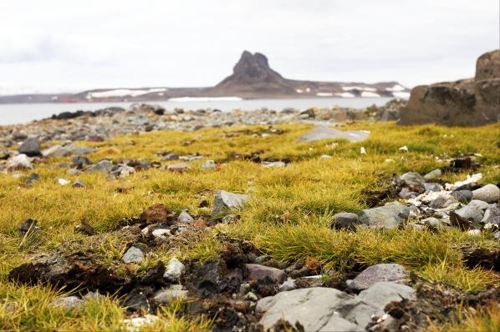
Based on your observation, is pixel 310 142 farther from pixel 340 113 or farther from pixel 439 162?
pixel 340 113

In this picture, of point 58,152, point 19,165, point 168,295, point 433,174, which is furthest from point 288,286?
point 58,152

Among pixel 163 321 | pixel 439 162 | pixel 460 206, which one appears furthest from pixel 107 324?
pixel 439 162

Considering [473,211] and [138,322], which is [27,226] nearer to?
[138,322]

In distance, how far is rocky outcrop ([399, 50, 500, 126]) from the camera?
16891 millimetres

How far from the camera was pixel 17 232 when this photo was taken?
18.5 feet

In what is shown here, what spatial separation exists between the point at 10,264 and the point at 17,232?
49.5 inches

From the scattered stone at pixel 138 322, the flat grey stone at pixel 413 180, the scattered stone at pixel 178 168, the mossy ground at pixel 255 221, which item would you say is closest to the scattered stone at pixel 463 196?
the flat grey stone at pixel 413 180

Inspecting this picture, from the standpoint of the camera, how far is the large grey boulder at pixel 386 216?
5.52 m

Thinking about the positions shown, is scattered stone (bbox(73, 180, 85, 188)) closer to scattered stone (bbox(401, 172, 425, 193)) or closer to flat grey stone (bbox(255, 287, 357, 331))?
flat grey stone (bbox(255, 287, 357, 331))

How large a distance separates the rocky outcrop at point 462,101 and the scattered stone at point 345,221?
45.8 ft

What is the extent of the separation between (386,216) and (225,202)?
2.25 meters

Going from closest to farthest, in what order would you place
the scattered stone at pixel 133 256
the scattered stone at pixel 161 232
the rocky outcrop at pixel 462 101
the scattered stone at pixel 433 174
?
the scattered stone at pixel 133 256 < the scattered stone at pixel 161 232 < the scattered stone at pixel 433 174 < the rocky outcrop at pixel 462 101

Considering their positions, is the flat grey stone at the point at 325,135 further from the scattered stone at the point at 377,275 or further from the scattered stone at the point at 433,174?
the scattered stone at the point at 377,275

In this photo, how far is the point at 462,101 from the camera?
17.8m
